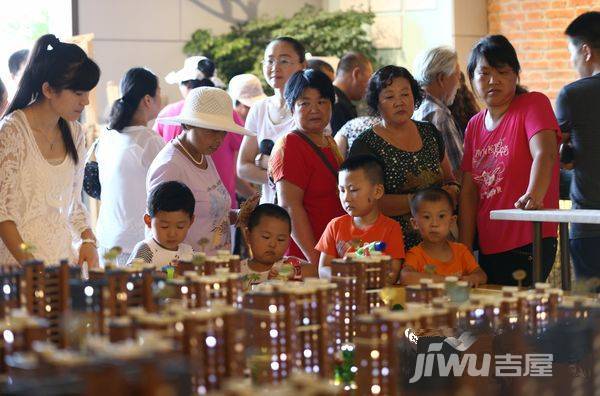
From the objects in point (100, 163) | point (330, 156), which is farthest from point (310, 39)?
point (330, 156)

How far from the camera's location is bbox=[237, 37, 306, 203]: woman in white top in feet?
18.3

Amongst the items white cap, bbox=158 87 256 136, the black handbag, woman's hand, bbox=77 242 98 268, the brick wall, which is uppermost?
the brick wall

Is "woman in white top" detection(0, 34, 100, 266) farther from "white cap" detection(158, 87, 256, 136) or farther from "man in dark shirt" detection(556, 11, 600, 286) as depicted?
"man in dark shirt" detection(556, 11, 600, 286)

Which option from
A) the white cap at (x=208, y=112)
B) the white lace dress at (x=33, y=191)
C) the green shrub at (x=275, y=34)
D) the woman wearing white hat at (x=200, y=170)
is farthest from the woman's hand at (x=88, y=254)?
the green shrub at (x=275, y=34)

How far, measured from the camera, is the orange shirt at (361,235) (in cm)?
406

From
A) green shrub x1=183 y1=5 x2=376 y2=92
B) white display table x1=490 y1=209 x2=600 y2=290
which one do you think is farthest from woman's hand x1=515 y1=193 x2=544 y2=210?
green shrub x1=183 y1=5 x2=376 y2=92

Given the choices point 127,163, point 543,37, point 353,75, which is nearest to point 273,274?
point 127,163

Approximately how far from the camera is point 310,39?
1091cm

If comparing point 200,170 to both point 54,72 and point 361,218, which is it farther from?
point 54,72

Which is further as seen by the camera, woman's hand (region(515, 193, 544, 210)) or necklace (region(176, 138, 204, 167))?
necklace (region(176, 138, 204, 167))

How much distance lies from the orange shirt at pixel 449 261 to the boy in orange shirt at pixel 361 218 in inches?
2.1

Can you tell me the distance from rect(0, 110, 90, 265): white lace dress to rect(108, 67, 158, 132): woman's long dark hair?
1.40m

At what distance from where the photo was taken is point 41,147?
12.6ft

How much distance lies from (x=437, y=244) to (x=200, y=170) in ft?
3.33
